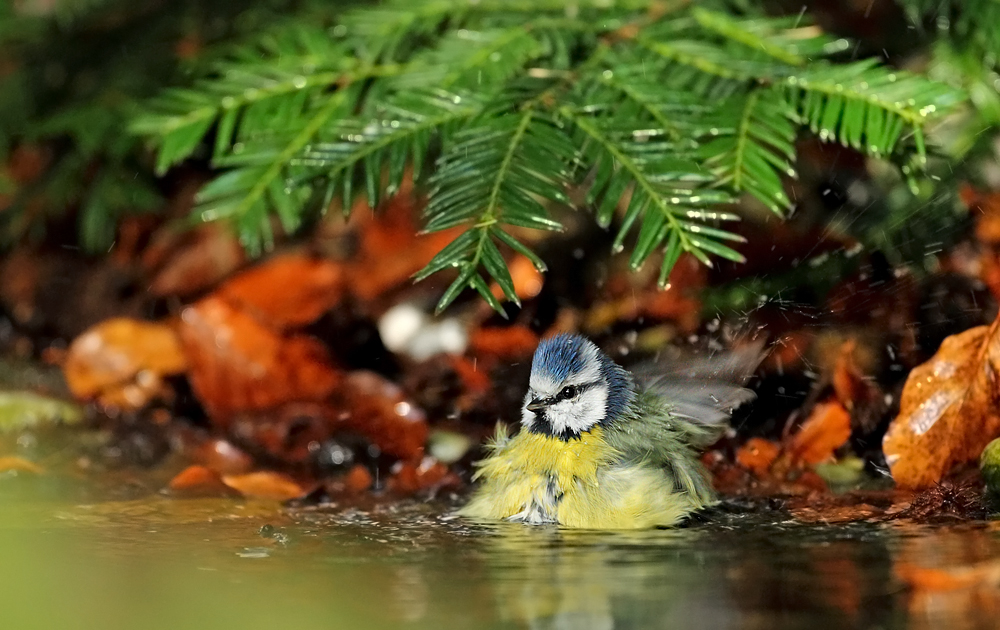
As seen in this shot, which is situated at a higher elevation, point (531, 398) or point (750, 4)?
point (750, 4)

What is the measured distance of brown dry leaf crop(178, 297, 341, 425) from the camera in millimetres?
3219

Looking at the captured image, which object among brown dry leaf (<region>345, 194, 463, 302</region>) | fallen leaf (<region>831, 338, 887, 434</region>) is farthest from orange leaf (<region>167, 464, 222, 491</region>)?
fallen leaf (<region>831, 338, 887, 434</region>)

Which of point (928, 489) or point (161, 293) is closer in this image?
point (928, 489)

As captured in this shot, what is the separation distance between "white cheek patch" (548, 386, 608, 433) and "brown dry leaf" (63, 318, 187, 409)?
4.65ft

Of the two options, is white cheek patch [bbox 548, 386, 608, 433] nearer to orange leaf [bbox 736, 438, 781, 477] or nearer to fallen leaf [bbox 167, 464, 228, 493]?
orange leaf [bbox 736, 438, 781, 477]

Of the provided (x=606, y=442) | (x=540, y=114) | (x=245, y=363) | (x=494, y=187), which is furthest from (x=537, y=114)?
(x=245, y=363)

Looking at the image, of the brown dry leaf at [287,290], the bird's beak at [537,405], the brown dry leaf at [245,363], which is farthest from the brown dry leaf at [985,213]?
the brown dry leaf at [287,290]

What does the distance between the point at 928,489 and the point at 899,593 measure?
0.70 m

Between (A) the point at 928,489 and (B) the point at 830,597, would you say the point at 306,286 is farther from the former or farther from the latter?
(B) the point at 830,597

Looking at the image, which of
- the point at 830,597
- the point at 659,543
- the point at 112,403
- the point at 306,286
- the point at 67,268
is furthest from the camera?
the point at 67,268

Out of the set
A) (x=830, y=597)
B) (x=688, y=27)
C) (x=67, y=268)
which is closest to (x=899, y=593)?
(x=830, y=597)

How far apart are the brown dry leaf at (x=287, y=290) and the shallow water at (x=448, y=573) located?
1161mm

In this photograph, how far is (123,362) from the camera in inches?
136

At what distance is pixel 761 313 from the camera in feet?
8.95
